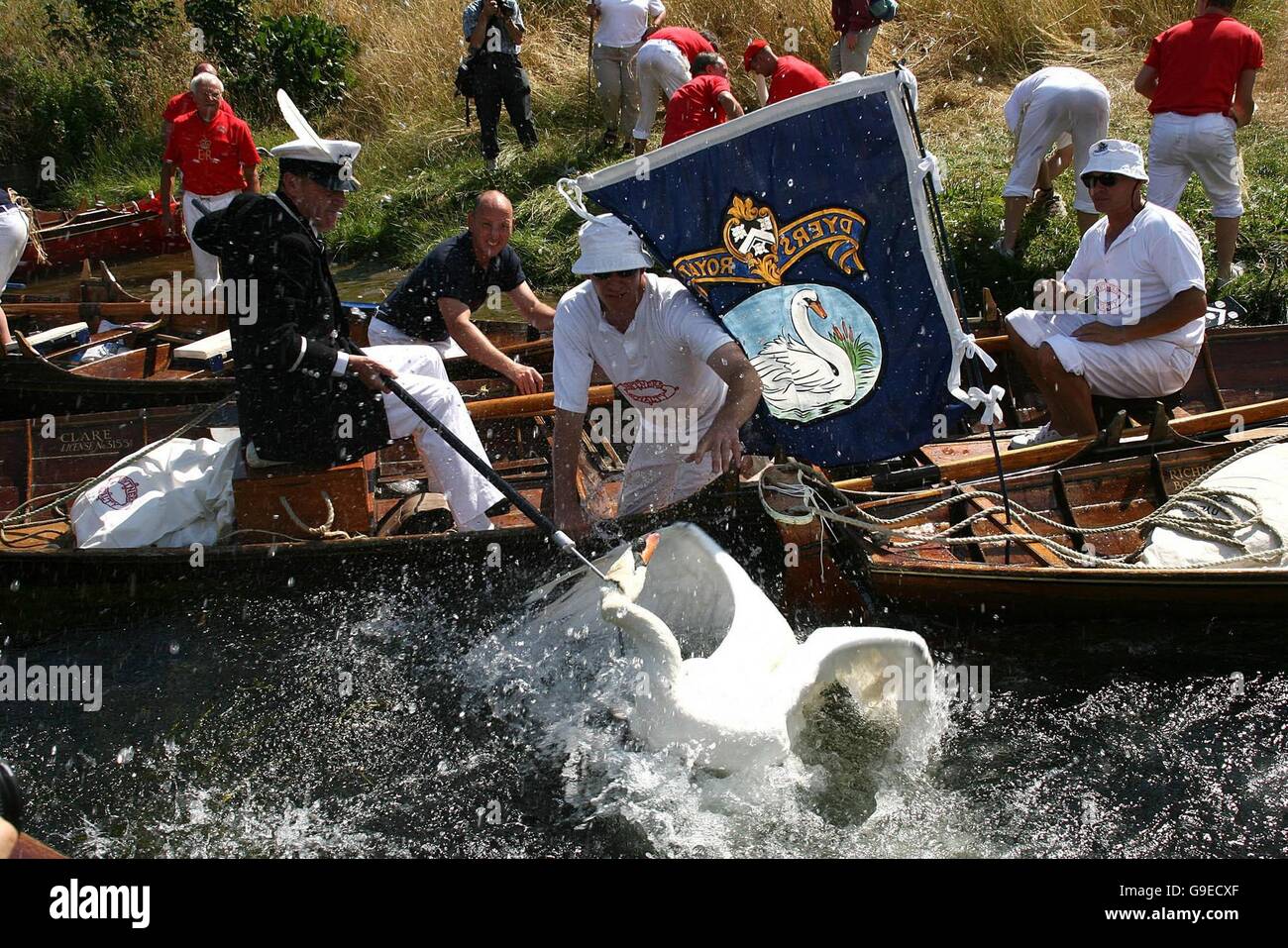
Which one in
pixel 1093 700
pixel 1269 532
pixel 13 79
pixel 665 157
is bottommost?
pixel 1093 700

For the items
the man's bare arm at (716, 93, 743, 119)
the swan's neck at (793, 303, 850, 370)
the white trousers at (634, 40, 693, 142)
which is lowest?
the swan's neck at (793, 303, 850, 370)

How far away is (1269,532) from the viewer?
532cm

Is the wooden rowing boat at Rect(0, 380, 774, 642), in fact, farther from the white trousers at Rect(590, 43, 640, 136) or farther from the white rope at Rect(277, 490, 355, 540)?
the white trousers at Rect(590, 43, 640, 136)

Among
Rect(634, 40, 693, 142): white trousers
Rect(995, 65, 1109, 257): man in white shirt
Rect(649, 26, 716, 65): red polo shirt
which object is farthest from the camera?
Rect(649, 26, 716, 65): red polo shirt

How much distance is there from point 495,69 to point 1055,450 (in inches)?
343

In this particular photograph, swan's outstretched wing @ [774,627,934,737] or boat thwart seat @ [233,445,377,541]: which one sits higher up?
boat thwart seat @ [233,445,377,541]

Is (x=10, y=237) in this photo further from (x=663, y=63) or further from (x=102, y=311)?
(x=663, y=63)

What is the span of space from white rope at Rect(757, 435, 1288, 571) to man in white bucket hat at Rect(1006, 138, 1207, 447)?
824mm

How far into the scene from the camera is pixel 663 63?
11336 millimetres

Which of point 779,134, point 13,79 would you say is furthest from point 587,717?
point 13,79

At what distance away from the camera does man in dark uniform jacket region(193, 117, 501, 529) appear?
215 inches

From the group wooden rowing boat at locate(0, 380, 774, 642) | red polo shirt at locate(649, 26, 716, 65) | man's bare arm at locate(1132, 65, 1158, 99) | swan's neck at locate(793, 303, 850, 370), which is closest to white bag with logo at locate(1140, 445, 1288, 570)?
swan's neck at locate(793, 303, 850, 370)

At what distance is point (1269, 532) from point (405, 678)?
4095 millimetres
